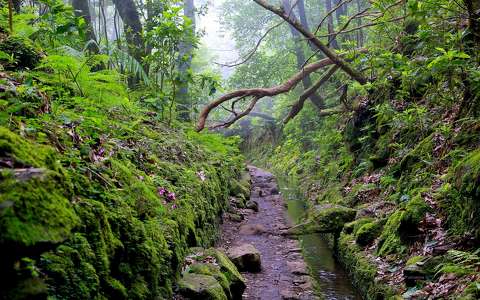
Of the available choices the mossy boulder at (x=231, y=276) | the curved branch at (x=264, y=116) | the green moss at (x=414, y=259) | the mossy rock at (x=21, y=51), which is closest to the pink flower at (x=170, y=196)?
the mossy boulder at (x=231, y=276)

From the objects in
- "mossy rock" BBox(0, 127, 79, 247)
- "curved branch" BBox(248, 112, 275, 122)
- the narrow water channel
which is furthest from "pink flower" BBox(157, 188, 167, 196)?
"curved branch" BBox(248, 112, 275, 122)

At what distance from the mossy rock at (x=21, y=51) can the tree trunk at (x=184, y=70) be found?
374cm

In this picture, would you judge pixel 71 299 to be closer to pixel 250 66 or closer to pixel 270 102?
pixel 250 66

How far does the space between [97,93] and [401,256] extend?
15.5ft

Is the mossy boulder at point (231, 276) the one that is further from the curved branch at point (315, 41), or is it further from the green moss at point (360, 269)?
the curved branch at point (315, 41)

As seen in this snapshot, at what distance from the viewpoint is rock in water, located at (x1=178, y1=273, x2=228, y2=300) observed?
13.4ft

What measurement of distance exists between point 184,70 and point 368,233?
7152 millimetres

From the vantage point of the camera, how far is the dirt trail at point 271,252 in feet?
19.7

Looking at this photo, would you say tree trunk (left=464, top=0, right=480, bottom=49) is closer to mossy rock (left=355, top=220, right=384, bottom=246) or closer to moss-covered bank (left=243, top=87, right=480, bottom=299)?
moss-covered bank (left=243, top=87, right=480, bottom=299)

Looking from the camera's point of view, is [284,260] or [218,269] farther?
[284,260]

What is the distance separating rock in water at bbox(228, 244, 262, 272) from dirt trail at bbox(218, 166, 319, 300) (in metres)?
0.12

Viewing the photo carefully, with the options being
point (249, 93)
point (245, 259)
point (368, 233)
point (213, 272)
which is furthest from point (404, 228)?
point (249, 93)

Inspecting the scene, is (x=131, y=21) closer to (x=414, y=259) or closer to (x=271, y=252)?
(x=271, y=252)

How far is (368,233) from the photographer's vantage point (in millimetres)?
6750
